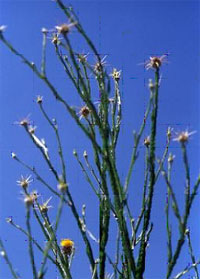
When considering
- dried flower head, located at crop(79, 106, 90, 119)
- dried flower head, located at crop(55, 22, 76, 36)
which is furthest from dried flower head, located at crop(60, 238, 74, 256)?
dried flower head, located at crop(55, 22, 76, 36)

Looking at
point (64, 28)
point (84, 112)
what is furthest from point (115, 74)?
point (64, 28)

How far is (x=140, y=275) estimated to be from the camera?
1981mm

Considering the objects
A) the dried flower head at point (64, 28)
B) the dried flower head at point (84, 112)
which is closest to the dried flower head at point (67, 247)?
the dried flower head at point (84, 112)

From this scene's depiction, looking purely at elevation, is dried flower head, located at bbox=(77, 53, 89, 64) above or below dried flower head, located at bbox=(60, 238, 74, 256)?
above

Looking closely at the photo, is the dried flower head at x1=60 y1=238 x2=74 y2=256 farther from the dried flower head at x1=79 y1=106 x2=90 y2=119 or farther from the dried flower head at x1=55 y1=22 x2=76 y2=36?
the dried flower head at x1=55 y1=22 x2=76 y2=36

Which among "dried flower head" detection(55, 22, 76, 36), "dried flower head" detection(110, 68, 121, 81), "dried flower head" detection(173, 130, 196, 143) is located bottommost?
"dried flower head" detection(173, 130, 196, 143)

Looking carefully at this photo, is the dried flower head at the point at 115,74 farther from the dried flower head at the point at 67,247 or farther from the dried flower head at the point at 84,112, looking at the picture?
the dried flower head at the point at 67,247

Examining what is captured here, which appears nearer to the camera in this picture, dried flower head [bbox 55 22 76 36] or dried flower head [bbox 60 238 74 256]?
dried flower head [bbox 55 22 76 36]

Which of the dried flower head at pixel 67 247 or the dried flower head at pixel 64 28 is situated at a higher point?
the dried flower head at pixel 64 28

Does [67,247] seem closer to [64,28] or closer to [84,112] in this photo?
[84,112]

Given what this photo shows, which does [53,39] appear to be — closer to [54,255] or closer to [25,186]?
[25,186]

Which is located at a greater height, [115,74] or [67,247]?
[115,74]

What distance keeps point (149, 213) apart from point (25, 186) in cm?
65

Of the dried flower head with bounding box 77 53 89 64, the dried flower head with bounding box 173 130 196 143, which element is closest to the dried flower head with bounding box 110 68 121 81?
the dried flower head with bounding box 77 53 89 64
